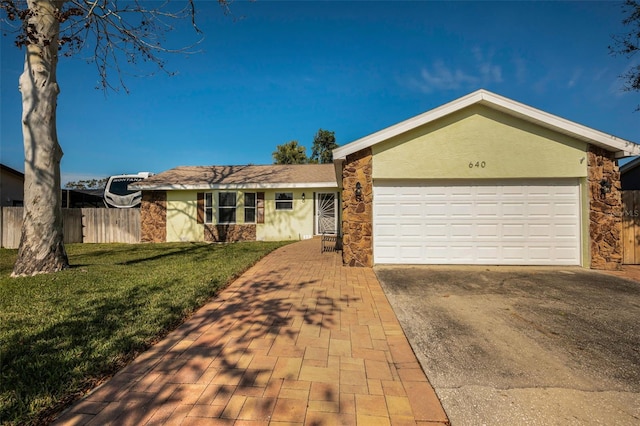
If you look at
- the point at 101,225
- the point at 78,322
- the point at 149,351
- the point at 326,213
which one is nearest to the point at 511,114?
the point at 149,351

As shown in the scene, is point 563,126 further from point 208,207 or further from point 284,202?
point 208,207

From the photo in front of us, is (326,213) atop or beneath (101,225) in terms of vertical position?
atop

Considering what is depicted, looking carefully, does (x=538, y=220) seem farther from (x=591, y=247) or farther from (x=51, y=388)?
(x=51, y=388)

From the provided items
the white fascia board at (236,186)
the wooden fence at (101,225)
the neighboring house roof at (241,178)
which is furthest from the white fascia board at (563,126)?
the wooden fence at (101,225)

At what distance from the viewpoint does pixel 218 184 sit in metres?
14.1

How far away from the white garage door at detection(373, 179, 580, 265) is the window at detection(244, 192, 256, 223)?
8.38m

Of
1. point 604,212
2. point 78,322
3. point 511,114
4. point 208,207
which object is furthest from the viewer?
point 208,207

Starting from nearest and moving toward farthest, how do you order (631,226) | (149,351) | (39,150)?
(149,351) → (39,150) → (631,226)

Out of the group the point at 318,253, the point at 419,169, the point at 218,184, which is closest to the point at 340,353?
the point at 419,169

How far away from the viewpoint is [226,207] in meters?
14.5

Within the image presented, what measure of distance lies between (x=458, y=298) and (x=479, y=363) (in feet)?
7.19

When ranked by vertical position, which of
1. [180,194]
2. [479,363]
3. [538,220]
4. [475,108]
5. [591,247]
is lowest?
[479,363]

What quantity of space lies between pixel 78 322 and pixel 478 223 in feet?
26.5

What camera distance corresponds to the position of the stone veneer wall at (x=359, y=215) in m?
7.42
